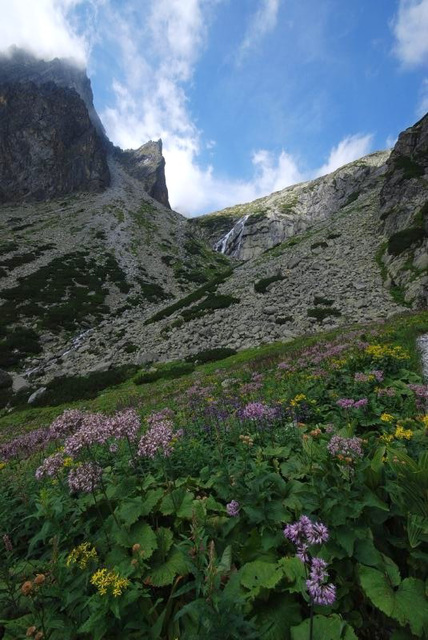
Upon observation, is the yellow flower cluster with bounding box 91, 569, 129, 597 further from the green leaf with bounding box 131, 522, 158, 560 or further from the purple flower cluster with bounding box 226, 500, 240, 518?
the purple flower cluster with bounding box 226, 500, 240, 518

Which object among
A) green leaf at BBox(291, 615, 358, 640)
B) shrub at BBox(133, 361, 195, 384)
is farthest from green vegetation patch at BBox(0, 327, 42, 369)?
green leaf at BBox(291, 615, 358, 640)

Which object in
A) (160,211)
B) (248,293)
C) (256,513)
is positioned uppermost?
(160,211)

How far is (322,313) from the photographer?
2648 cm

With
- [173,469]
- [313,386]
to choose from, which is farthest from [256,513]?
[313,386]

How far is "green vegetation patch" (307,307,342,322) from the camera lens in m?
26.0

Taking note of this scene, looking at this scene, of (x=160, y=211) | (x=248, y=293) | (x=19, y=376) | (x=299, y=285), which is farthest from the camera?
(x=160, y=211)

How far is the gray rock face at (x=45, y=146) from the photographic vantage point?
3920 inches

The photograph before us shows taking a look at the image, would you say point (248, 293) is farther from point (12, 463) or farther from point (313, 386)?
point (12, 463)

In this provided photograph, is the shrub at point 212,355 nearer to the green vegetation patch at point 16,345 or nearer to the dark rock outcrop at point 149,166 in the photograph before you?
the green vegetation patch at point 16,345

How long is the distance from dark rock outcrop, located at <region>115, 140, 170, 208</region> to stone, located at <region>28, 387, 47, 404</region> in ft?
401

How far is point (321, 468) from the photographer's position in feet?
13.1

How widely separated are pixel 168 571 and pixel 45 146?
129 meters

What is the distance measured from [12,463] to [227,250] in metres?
105

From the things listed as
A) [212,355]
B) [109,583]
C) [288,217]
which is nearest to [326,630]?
[109,583]
